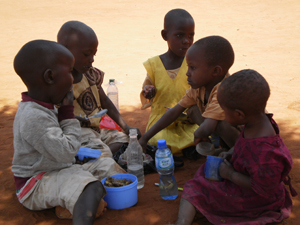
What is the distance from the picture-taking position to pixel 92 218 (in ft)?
7.65

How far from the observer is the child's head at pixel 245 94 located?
7.41 feet

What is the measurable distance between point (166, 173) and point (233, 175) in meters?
0.77

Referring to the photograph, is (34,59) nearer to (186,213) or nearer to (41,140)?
(41,140)

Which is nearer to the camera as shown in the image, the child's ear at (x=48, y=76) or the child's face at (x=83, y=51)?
the child's ear at (x=48, y=76)

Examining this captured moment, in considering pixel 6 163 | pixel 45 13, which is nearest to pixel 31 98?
pixel 6 163

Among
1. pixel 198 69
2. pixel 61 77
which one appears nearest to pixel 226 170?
pixel 198 69

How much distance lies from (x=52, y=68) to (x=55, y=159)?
0.77 metres

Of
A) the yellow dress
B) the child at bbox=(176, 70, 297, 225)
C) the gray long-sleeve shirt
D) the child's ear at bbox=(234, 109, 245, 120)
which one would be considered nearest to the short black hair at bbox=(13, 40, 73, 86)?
the gray long-sleeve shirt

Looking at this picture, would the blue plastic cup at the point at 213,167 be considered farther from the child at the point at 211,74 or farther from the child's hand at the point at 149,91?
the child's hand at the point at 149,91

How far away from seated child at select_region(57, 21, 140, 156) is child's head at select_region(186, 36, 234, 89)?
1186mm

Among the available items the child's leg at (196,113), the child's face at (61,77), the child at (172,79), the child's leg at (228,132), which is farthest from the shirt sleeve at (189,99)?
the child's face at (61,77)

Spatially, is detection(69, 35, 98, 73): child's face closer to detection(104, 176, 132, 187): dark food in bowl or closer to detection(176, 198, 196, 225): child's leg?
detection(104, 176, 132, 187): dark food in bowl

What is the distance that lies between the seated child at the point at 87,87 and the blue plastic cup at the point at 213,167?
1.26 meters

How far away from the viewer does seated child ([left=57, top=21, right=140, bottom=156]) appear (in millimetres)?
3371
